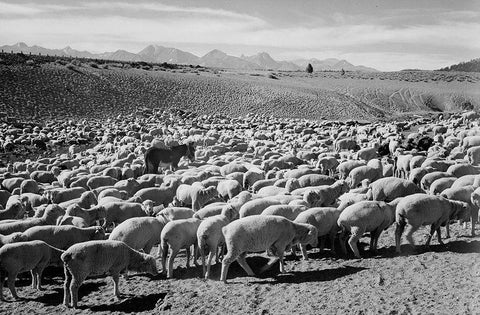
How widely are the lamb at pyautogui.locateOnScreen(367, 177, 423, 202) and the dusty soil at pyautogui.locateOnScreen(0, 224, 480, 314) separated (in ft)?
7.61

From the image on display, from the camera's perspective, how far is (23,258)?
32.4 feet

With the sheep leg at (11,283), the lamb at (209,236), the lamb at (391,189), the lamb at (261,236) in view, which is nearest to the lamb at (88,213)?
the sheep leg at (11,283)

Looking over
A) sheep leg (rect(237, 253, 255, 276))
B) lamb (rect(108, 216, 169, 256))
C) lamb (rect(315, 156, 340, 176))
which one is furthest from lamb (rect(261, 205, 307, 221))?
lamb (rect(315, 156, 340, 176))

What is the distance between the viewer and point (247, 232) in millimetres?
9734

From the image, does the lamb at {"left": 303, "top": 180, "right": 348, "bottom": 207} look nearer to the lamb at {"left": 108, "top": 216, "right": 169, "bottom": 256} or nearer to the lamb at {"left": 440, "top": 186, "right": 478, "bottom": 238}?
the lamb at {"left": 440, "top": 186, "right": 478, "bottom": 238}

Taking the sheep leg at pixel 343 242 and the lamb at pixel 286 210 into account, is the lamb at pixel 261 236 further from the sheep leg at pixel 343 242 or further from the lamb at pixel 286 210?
the lamb at pixel 286 210

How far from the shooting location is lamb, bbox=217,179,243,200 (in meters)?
15.5

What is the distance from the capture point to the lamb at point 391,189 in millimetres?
13398

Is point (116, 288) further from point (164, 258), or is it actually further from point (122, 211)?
point (122, 211)

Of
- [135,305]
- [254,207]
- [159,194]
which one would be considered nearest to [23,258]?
[135,305]

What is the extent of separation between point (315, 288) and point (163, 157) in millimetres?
15031

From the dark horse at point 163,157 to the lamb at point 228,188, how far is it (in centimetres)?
690

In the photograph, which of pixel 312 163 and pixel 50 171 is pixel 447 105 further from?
pixel 50 171

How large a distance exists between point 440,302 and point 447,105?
70614 mm
